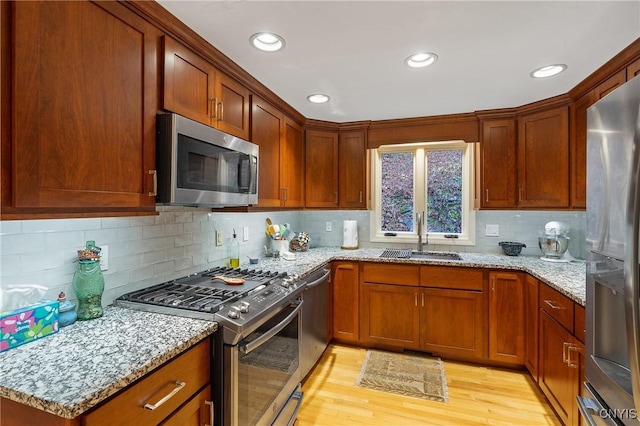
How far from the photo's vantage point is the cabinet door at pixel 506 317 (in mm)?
2469

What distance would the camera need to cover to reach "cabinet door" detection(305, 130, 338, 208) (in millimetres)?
3168

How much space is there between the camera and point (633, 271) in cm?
84

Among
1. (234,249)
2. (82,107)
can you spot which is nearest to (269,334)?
(234,249)

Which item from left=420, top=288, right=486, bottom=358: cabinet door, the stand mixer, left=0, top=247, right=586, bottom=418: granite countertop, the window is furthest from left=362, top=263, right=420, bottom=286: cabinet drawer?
left=0, top=247, right=586, bottom=418: granite countertop

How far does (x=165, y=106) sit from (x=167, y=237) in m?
0.79

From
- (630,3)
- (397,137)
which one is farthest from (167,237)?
(630,3)

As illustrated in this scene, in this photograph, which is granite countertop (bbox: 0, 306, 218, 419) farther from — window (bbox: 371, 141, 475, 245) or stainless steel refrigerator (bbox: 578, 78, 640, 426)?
window (bbox: 371, 141, 475, 245)

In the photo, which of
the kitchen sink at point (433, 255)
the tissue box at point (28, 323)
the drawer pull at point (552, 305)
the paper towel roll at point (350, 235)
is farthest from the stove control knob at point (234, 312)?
the paper towel roll at point (350, 235)

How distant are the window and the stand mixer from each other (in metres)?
0.62

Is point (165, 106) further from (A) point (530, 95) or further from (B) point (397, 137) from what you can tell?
(A) point (530, 95)

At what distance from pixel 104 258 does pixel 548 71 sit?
2.86 metres

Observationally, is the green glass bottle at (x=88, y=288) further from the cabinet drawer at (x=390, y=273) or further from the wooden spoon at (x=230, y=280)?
the cabinet drawer at (x=390, y=273)

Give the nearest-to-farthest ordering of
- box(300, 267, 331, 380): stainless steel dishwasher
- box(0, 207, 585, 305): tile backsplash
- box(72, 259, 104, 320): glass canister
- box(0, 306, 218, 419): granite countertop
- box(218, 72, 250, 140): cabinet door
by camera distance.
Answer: box(0, 306, 218, 419): granite countertop
box(0, 207, 585, 305): tile backsplash
box(72, 259, 104, 320): glass canister
box(218, 72, 250, 140): cabinet door
box(300, 267, 331, 380): stainless steel dishwasher

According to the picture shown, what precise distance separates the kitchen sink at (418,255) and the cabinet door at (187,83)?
6.72 feet
